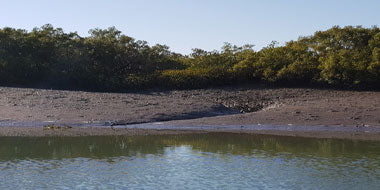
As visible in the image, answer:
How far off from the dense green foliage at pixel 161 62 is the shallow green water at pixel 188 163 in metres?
10.6

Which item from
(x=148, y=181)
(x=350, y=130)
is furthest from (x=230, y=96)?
(x=148, y=181)

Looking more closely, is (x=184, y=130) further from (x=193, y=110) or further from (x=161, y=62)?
(x=161, y=62)

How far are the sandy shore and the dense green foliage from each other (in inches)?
44.3

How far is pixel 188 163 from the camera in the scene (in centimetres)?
1393

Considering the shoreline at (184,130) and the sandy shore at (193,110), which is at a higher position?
the sandy shore at (193,110)

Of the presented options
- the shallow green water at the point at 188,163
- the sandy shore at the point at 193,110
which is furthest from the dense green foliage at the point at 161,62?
the shallow green water at the point at 188,163

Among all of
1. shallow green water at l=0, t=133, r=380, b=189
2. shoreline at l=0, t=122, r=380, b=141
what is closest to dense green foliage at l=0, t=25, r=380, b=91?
shoreline at l=0, t=122, r=380, b=141

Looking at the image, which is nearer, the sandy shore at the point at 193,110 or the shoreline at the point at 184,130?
the shoreline at the point at 184,130

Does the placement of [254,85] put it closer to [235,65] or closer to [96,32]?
[235,65]

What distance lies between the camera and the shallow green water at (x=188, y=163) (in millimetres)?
11469

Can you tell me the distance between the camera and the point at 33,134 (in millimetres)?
19844

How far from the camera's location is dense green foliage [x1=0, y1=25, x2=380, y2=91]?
2886 centimetres

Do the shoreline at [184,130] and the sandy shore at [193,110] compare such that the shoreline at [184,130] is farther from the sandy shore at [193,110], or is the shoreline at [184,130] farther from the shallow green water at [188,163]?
the shallow green water at [188,163]

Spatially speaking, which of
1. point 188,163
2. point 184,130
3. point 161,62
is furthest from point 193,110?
point 188,163
